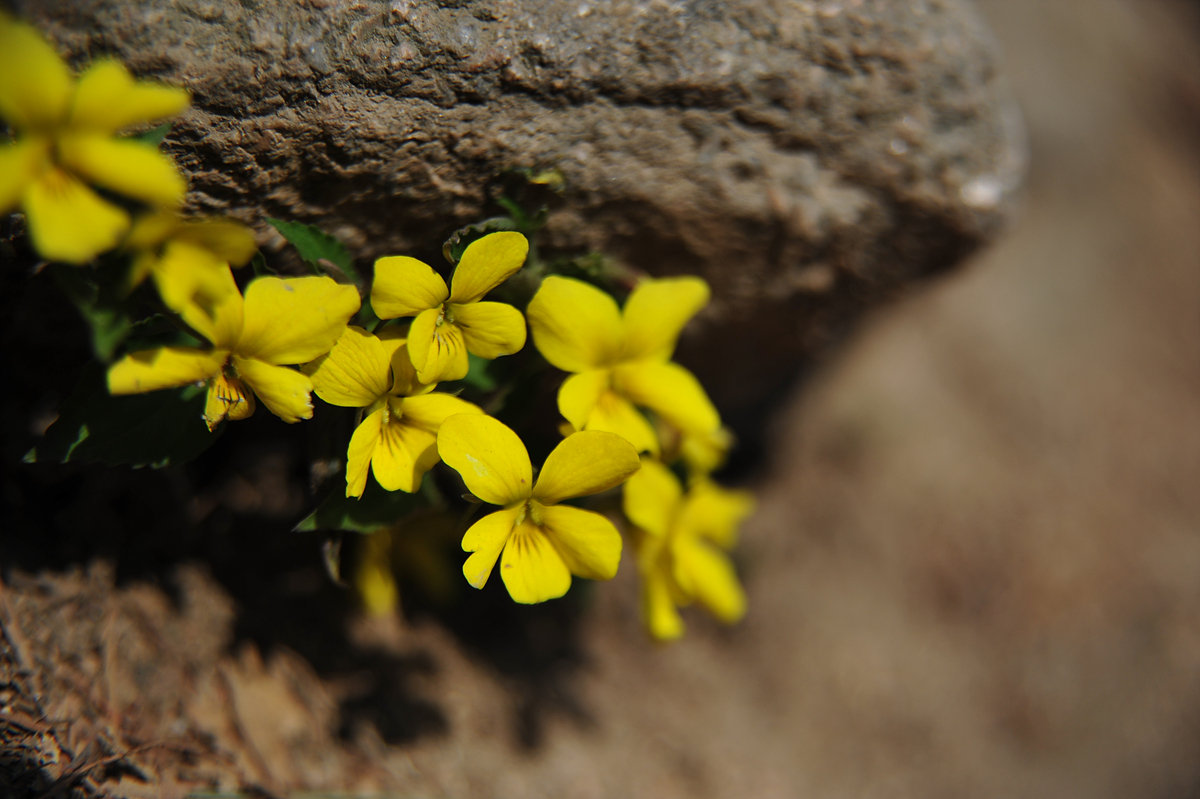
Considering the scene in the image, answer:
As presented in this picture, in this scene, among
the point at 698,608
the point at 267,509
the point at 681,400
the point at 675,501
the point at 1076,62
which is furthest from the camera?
the point at 1076,62

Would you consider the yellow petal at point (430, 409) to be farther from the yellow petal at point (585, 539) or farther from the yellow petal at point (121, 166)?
the yellow petal at point (121, 166)

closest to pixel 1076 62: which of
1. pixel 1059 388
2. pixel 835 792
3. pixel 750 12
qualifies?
pixel 1059 388

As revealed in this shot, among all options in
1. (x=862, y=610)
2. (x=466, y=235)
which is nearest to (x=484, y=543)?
(x=466, y=235)

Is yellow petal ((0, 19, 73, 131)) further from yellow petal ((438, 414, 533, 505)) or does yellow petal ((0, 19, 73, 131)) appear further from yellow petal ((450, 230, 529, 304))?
yellow petal ((438, 414, 533, 505))

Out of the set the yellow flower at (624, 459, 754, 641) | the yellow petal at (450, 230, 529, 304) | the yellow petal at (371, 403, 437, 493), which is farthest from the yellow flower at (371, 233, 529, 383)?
the yellow flower at (624, 459, 754, 641)

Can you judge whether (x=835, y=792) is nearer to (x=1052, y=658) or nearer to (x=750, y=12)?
(x=1052, y=658)

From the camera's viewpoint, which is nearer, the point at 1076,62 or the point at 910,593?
the point at 910,593
